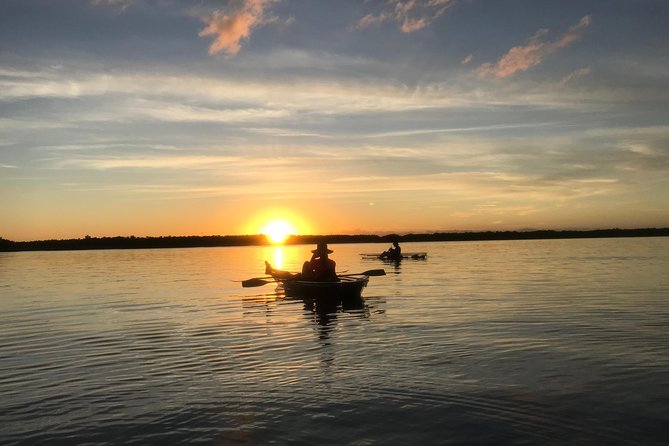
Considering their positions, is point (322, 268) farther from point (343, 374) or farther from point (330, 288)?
point (343, 374)

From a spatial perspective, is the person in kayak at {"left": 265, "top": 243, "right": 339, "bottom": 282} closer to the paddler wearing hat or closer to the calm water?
the paddler wearing hat

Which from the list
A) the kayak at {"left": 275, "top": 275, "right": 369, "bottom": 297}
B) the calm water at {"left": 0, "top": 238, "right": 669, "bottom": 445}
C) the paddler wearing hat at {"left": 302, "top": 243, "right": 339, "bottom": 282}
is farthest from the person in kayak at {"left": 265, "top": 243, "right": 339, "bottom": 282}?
the calm water at {"left": 0, "top": 238, "right": 669, "bottom": 445}

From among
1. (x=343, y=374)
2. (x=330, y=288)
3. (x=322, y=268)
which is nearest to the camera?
(x=343, y=374)

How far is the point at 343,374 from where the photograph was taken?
44.6 feet

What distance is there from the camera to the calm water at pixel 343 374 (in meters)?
9.74

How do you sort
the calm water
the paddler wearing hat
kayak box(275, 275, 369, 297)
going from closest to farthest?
the calm water < kayak box(275, 275, 369, 297) < the paddler wearing hat

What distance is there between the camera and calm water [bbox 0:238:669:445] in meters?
9.74

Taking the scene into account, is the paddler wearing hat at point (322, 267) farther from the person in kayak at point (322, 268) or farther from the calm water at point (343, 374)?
the calm water at point (343, 374)

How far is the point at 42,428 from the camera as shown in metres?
10.1

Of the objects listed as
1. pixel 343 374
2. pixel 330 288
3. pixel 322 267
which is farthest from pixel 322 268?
pixel 343 374

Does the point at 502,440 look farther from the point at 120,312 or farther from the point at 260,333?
the point at 120,312

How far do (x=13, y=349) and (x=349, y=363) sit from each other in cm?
1195

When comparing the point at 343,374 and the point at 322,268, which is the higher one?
the point at 322,268

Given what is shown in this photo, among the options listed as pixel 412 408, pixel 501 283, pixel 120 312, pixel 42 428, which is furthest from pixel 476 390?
pixel 501 283
